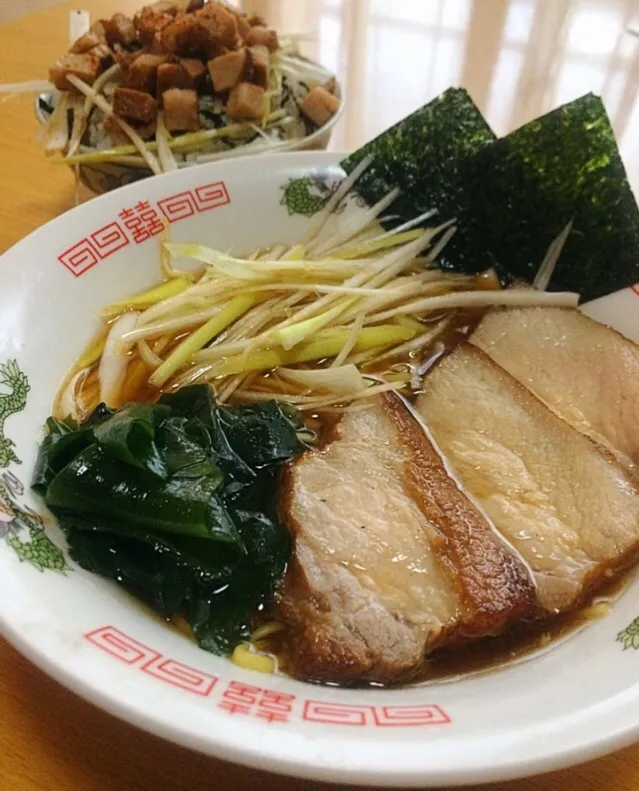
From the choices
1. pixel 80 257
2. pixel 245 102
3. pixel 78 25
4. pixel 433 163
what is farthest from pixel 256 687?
pixel 78 25

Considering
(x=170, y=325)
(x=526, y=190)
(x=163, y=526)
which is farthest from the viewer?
(x=526, y=190)

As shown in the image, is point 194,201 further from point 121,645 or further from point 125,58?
point 121,645

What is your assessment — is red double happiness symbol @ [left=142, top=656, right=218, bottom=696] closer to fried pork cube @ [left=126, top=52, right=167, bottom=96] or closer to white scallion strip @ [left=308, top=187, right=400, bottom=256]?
white scallion strip @ [left=308, top=187, right=400, bottom=256]

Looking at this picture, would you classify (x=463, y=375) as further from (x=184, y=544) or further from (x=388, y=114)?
(x=388, y=114)

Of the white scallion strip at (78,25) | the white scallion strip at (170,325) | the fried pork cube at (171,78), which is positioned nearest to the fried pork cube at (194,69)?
the fried pork cube at (171,78)

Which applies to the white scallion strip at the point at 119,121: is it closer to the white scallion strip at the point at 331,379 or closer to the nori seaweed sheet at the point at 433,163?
the nori seaweed sheet at the point at 433,163

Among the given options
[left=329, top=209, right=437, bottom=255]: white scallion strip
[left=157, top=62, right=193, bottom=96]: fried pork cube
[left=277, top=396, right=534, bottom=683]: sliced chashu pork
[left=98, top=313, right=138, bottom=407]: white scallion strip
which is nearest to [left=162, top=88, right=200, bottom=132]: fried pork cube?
[left=157, top=62, right=193, bottom=96]: fried pork cube
